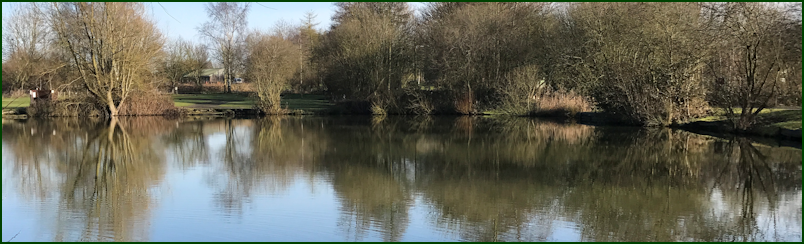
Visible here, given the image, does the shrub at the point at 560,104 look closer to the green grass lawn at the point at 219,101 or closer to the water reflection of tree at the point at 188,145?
the green grass lawn at the point at 219,101

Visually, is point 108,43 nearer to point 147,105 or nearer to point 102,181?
point 147,105

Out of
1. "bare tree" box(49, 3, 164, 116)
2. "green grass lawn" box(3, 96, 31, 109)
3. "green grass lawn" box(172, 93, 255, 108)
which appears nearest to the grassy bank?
"green grass lawn" box(172, 93, 255, 108)

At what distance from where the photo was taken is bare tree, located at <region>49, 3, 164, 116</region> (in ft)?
83.1

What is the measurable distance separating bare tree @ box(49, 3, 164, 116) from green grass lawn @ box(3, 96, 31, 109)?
222 inches

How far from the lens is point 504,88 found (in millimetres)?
27297

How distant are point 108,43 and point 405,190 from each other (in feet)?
71.6

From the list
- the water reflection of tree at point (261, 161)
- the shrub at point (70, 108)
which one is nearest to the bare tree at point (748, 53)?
the water reflection of tree at point (261, 161)

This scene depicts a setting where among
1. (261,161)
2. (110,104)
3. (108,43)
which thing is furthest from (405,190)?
(110,104)

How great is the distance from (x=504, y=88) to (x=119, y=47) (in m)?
16.5

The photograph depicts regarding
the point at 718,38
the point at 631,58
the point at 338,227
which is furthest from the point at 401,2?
the point at 338,227

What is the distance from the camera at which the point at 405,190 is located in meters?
8.71

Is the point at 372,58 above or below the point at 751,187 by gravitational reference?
above

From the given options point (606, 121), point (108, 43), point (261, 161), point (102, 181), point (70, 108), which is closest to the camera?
point (102, 181)

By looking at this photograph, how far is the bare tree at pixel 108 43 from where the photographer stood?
25.3m
